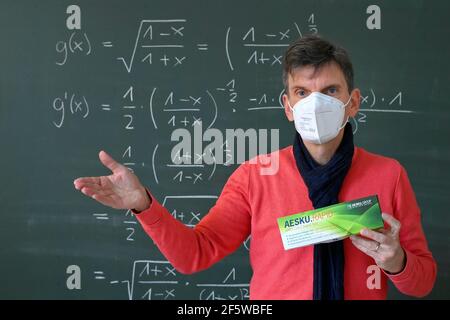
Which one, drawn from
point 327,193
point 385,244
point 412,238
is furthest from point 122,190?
point 412,238

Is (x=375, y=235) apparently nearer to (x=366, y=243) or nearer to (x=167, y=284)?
(x=366, y=243)

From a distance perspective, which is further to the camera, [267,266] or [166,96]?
[166,96]

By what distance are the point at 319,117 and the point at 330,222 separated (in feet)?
1.07

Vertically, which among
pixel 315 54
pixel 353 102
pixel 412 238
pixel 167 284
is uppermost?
pixel 315 54

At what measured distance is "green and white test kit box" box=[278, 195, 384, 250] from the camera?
1.30 metres

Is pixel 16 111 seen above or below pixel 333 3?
below

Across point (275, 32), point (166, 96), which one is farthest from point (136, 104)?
point (275, 32)

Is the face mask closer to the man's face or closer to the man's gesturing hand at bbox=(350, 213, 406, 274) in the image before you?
the man's face

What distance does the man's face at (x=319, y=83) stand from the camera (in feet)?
4.85

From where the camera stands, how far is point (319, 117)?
1.50 m

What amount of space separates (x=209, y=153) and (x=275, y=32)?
0.65 meters

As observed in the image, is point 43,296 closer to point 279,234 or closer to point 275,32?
point 279,234

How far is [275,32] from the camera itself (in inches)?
96.3

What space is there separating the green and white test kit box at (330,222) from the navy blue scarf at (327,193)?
0.10 meters
